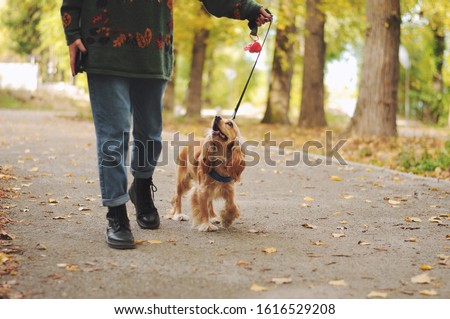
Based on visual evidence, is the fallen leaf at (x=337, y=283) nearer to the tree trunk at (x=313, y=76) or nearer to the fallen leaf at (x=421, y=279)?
the fallen leaf at (x=421, y=279)

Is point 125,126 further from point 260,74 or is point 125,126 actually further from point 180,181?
point 260,74

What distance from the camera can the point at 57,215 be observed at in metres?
6.18

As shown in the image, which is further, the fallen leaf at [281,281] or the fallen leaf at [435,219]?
the fallen leaf at [435,219]

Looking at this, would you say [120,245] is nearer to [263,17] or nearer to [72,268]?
[72,268]

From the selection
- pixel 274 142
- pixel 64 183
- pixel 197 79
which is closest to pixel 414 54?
pixel 197 79

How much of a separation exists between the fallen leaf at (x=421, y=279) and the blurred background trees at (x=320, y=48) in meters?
9.99

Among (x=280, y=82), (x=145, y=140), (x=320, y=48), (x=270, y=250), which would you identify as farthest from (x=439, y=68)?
(x=270, y=250)

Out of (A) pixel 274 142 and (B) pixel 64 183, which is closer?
(B) pixel 64 183

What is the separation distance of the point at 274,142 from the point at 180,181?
32.2 feet

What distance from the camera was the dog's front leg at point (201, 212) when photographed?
5.80 meters

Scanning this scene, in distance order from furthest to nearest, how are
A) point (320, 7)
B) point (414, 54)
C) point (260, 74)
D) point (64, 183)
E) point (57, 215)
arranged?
1. point (260, 74)
2. point (414, 54)
3. point (320, 7)
4. point (64, 183)
5. point (57, 215)

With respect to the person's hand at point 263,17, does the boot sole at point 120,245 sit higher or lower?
lower

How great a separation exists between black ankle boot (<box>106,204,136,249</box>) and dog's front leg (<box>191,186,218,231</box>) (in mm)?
942

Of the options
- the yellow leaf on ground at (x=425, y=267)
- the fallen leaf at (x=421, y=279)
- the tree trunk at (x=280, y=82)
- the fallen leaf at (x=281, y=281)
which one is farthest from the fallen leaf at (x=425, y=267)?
the tree trunk at (x=280, y=82)
